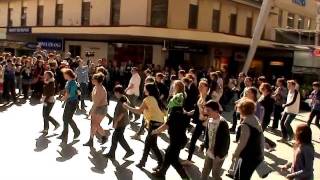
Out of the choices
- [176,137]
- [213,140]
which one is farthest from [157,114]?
[213,140]

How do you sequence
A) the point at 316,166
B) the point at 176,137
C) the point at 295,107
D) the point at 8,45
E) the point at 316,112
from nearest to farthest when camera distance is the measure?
1. the point at 176,137
2. the point at 316,166
3. the point at 295,107
4. the point at 316,112
5. the point at 8,45

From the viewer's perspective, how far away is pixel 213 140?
7410 millimetres

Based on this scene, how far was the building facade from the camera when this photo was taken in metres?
28.1

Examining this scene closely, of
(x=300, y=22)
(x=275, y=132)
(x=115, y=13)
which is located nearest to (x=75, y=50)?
(x=115, y=13)

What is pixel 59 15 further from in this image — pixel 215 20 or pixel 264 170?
pixel 264 170

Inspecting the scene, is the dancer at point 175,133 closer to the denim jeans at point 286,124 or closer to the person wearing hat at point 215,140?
the person wearing hat at point 215,140

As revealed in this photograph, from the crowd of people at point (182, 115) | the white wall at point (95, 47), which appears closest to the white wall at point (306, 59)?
the crowd of people at point (182, 115)

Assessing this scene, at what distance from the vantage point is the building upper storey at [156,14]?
28672 millimetres

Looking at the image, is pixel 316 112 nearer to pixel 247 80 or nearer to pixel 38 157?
pixel 247 80

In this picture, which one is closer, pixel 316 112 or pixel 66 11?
pixel 316 112

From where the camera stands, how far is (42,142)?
38.2 feet

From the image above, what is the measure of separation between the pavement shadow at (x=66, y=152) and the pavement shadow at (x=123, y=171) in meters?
0.95

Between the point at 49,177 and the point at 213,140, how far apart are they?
10.2 ft

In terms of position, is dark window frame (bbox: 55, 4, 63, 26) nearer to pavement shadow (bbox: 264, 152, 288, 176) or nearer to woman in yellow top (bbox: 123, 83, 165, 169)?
pavement shadow (bbox: 264, 152, 288, 176)
